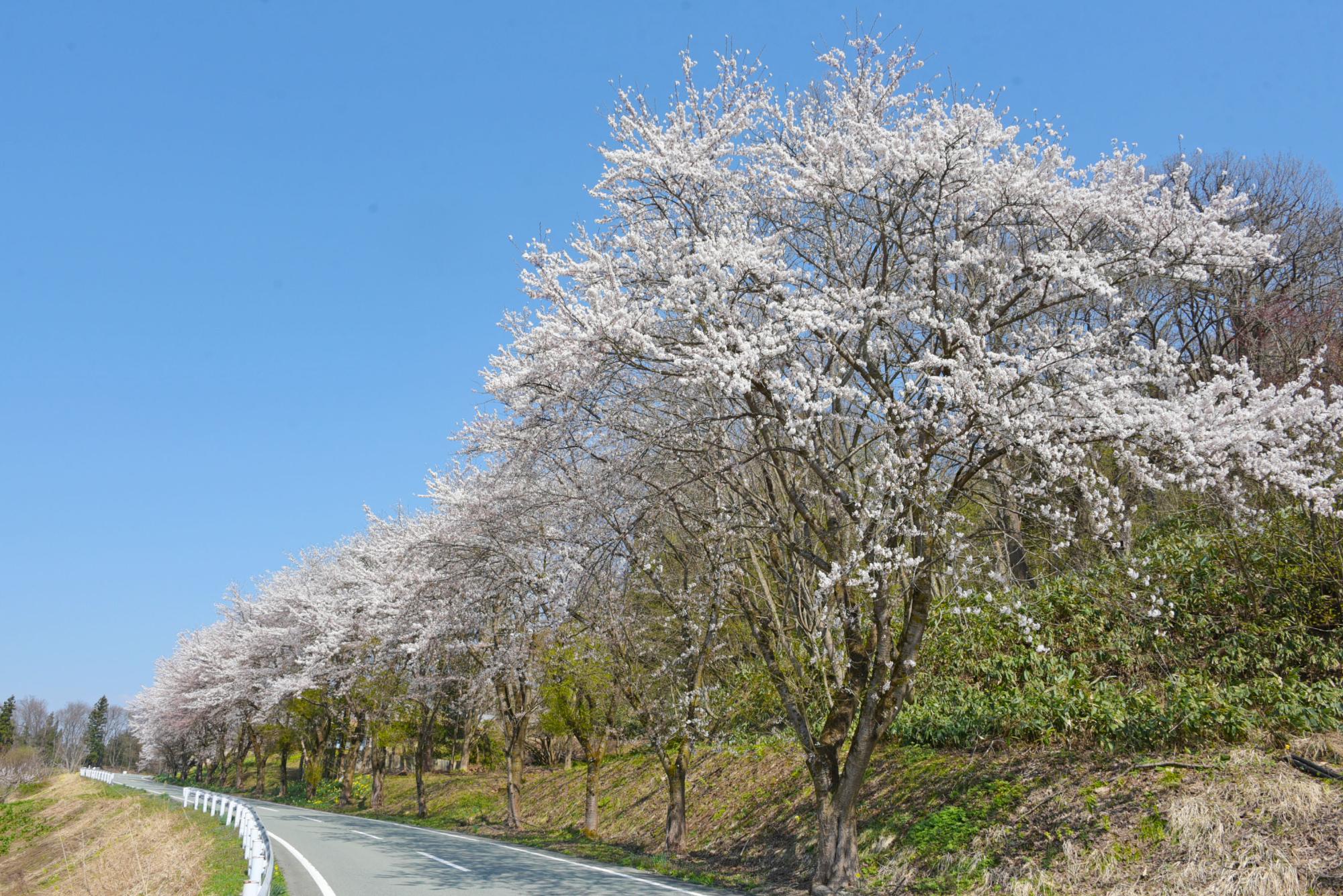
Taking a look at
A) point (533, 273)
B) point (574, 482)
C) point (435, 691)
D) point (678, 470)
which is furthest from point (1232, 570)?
point (435, 691)

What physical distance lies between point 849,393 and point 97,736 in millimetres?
140429

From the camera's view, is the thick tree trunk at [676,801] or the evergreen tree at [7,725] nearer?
the thick tree trunk at [676,801]

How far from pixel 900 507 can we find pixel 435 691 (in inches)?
845

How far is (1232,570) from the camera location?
40.2 ft

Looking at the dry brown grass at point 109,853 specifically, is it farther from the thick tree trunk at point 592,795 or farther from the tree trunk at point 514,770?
the thick tree trunk at point 592,795

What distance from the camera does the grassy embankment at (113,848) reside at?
1268cm

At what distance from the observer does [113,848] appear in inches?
792

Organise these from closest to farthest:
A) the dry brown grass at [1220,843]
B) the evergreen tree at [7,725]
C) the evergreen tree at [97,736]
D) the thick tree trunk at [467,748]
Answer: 1. the dry brown grass at [1220,843]
2. the thick tree trunk at [467,748]
3. the evergreen tree at [7,725]
4. the evergreen tree at [97,736]

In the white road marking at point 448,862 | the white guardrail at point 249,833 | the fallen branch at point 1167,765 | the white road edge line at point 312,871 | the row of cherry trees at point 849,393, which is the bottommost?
the white road marking at point 448,862

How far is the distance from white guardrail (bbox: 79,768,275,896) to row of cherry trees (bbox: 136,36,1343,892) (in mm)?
4687

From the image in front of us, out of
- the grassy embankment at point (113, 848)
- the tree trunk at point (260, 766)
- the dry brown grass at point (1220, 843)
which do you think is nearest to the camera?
the dry brown grass at point (1220, 843)

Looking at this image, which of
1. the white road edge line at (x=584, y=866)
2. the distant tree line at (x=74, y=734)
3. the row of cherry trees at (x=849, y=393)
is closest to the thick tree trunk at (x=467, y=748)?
the white road edge line at (x=584, y=866)

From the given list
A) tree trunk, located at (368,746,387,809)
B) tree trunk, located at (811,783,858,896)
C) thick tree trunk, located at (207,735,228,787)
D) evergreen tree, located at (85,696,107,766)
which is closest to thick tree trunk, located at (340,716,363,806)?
tree trunk, located at (368,746,387,809)

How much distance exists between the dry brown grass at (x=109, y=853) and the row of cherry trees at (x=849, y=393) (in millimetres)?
6323
